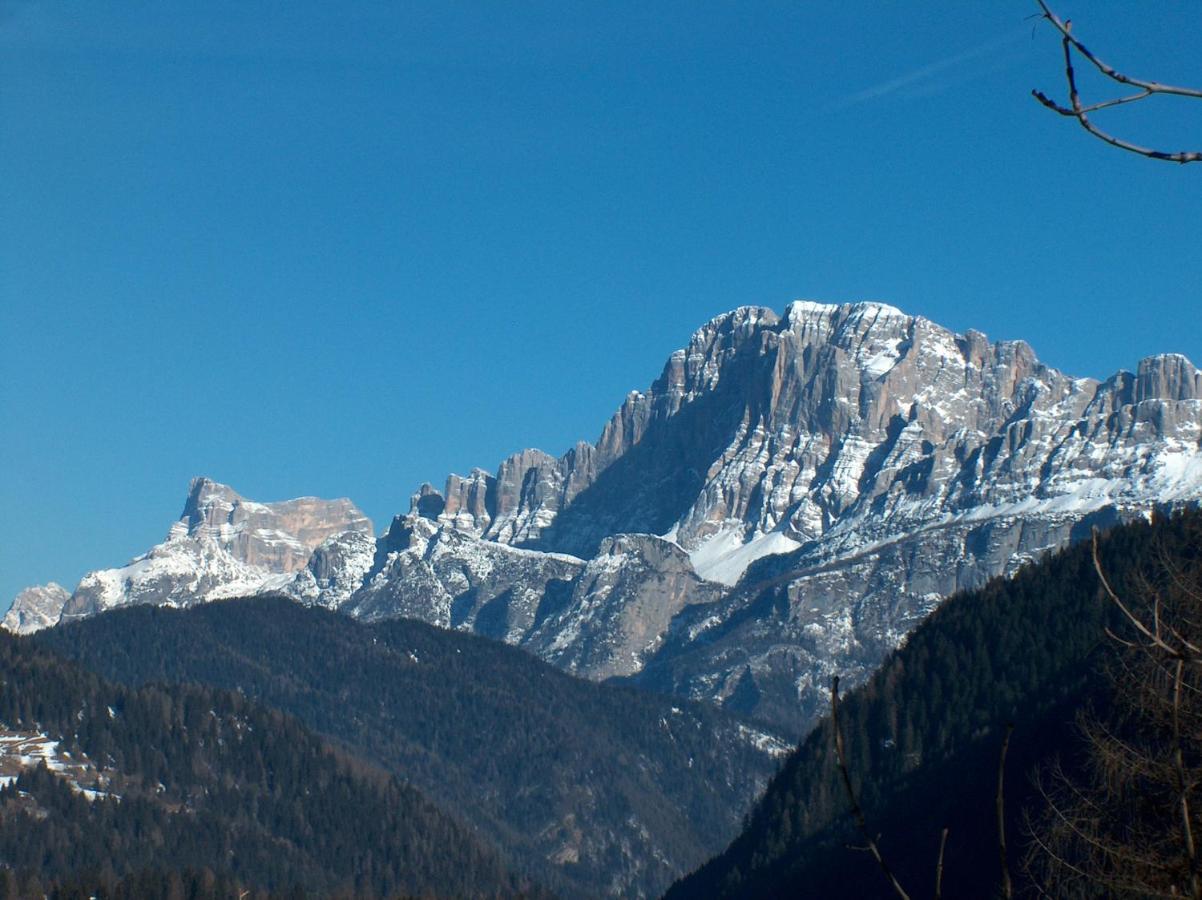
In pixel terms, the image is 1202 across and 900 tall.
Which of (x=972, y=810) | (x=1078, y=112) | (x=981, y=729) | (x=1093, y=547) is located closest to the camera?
(x=1078, y=112)

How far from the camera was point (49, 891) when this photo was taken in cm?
18950

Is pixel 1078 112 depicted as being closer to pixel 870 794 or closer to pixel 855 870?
pixel 855 870

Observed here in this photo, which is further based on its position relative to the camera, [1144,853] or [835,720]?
[1144,853]

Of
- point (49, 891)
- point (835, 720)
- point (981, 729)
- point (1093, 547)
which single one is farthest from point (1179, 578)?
point (49, 891)

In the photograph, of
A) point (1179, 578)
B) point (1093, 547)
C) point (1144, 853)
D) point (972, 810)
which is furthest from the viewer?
point (972, 810)

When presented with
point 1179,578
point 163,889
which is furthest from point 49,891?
point 1179,578

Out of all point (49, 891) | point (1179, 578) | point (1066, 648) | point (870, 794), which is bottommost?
point (49, 891)

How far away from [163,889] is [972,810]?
84714 millimetres

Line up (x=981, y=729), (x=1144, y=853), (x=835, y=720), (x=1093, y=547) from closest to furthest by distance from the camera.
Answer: (x=835, y=720), (x=1093, y=547), (x=1144, y=853), (x=981, y=729)

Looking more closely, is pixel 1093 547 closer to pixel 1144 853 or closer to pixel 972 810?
pixel 1144 853

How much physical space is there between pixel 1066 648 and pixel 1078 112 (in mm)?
185969

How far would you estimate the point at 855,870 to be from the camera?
16162 cm

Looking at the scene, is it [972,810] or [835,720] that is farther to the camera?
[972,810]

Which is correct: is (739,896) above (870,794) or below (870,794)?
below
